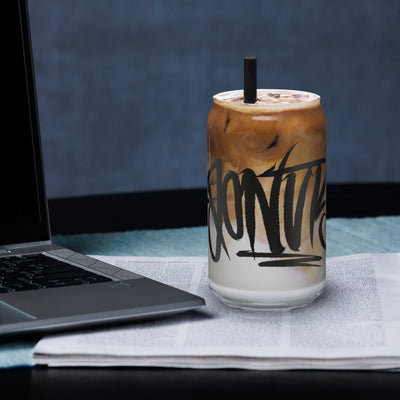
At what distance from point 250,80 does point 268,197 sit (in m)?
0.10

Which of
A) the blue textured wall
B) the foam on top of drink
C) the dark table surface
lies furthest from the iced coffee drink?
the blue textured wall

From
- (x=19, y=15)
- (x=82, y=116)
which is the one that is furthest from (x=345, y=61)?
(x=19, y=15)

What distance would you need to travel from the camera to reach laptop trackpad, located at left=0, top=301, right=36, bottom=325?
1.87 feet

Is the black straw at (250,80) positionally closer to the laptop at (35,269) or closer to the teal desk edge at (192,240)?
the laptop at (35,269)

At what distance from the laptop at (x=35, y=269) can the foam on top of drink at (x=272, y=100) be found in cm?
16

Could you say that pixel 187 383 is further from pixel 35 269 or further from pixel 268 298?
pixel 35 269

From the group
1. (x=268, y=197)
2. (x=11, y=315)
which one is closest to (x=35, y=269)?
(x=11, y=315)

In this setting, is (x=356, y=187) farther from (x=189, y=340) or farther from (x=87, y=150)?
(x=87, y=150)

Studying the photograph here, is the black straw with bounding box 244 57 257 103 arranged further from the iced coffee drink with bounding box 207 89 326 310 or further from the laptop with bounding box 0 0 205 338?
the laptop with bounding box 0 0 205 338

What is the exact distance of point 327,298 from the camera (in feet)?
2.27

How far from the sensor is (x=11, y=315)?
58 cm

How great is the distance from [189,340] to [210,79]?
2.45 meters

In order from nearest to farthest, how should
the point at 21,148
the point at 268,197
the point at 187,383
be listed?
1. the point at 187,383
2. the point at 268,197
3. the point at 21,148

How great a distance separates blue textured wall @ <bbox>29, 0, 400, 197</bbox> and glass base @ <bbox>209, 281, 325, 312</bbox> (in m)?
2.23
